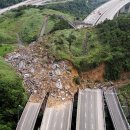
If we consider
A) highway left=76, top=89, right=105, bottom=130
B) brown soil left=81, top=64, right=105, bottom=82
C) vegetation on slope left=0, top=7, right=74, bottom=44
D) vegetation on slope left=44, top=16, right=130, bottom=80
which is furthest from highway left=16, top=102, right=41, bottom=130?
vegetation on slope left=0, top=7, right=74, bottom=44

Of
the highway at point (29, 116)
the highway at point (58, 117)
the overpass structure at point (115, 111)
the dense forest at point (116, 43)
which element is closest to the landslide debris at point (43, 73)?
the highway at point (58, 117)

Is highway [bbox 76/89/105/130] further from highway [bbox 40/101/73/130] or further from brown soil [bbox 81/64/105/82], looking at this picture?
brown soil [bbox 81/64/105/82]

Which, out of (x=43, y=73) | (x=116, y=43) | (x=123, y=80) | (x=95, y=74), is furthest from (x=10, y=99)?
(x=116, y=43)

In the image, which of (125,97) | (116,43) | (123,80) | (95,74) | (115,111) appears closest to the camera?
(115,111)

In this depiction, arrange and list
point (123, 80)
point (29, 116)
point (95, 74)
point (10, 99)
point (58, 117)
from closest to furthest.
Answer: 1. point (29, 116)
2. point (58, 117)
3. point (10, 99)
4. point (95, 74)
5. point (123, 80)

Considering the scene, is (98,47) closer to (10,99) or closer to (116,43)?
(116,43)

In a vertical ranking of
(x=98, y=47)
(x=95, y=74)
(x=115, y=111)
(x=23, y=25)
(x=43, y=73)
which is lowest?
(x=115, y=111)
